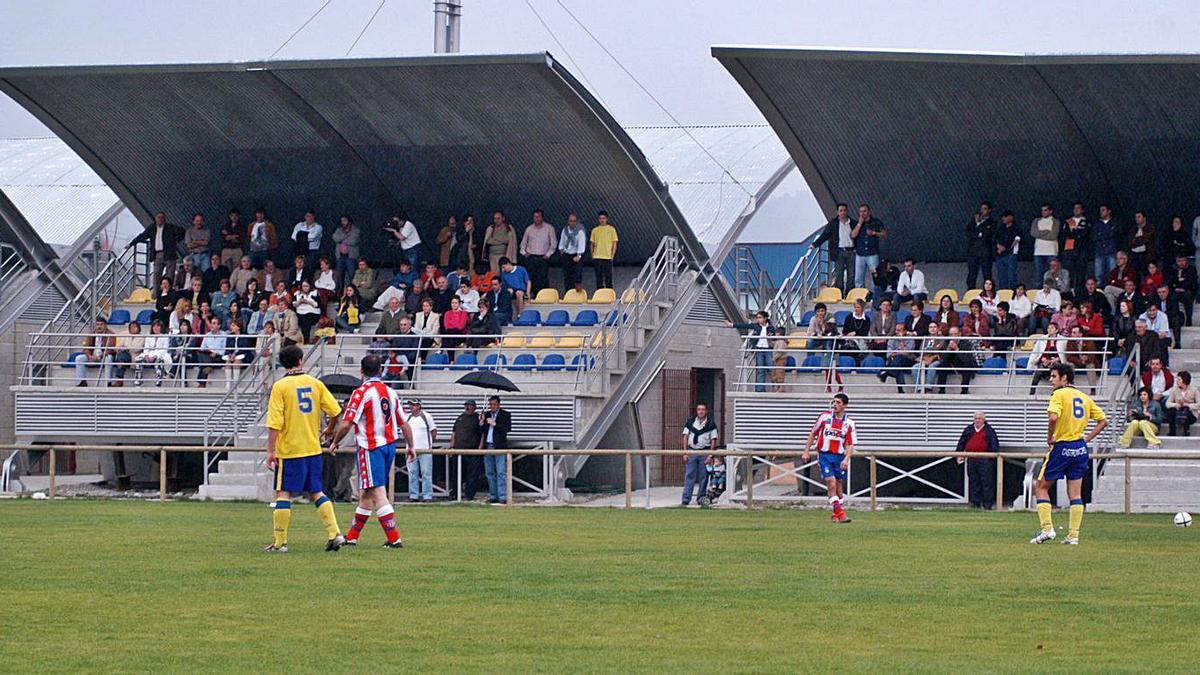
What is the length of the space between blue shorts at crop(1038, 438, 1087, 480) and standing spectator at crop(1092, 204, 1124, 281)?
1381 centimetres

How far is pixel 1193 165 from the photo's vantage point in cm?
3297

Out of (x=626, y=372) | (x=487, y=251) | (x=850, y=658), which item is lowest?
(x=850, y=658)

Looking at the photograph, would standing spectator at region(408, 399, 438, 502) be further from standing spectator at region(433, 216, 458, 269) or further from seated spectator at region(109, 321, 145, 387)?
standing spectator at region(433, 216, 458, 269)

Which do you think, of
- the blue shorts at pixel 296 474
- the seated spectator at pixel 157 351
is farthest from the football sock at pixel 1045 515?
the seated spectator at pixel 157 351

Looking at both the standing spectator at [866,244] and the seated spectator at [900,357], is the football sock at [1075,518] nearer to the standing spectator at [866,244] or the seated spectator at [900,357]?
the seated spectator at [900,357]

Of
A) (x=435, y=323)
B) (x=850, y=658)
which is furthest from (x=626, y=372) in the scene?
(x=850, y=658)

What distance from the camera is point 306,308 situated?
3378cm

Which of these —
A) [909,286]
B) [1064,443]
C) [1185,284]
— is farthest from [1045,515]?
[909,286]

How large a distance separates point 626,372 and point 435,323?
11.2ft

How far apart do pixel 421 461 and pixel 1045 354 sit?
973cm

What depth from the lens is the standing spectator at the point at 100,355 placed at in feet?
107

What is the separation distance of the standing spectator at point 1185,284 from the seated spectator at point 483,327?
11293mm

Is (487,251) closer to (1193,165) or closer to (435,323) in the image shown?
(435,323)

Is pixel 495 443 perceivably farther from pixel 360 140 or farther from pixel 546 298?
pixel 360 140
